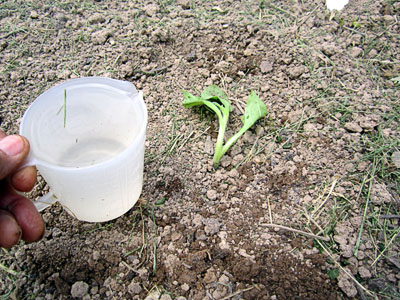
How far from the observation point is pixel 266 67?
176 centimetres

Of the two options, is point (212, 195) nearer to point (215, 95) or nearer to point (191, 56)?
point (215, 95)

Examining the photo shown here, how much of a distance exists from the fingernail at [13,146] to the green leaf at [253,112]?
34.0 inches

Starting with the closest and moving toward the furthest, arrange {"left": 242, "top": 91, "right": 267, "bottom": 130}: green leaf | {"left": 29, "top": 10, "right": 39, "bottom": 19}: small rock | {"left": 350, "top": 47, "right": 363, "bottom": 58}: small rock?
1. {"left": 242, "top": 91, "right": 267, "bottom": 130}: green leaf
2. {"left": 350, "top": 47, "right": 363, "bottom": 58}: small rock
3. {"left": 29, "top": 10, "right": 39, "bottom": 19}: small rock

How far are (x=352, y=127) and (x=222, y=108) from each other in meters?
0.59

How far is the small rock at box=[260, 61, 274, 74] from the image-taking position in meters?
1.75

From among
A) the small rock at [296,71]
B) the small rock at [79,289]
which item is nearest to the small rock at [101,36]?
the small rock at [296,71]

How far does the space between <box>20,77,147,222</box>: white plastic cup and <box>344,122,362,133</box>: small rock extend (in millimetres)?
955

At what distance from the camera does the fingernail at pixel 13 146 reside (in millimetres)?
918

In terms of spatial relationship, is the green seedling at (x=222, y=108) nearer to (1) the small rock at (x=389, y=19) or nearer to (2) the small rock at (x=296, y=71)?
(2) the small rock at (x=296, y=71)

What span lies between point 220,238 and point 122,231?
0.36m

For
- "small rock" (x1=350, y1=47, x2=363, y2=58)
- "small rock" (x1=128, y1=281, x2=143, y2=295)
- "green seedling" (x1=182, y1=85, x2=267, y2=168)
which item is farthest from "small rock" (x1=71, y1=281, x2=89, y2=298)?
"small rock" (x1=350, y1=47, x2=363, y2=58)

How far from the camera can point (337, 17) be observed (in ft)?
6.50

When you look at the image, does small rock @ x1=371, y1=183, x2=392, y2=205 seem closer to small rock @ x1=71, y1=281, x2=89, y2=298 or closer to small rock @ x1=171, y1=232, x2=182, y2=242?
small rock @ x1=171, y1=232, x2=182, y2=242

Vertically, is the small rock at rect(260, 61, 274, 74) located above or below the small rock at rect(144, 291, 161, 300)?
above
